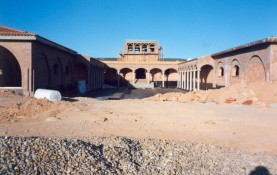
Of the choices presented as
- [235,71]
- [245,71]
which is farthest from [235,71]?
[245,71]

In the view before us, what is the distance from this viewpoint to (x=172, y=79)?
145ft

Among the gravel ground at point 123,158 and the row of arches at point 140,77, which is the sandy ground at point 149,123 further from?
the row of arches at point 140,77

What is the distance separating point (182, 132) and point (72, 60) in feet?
69.0

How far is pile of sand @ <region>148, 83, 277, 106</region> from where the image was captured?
55.5 ft

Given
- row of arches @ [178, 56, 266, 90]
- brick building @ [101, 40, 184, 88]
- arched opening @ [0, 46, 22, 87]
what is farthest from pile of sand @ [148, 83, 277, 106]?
brick building @ [101, 40, 184, 88]

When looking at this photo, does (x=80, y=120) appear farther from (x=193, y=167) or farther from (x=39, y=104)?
(x=193, y=167)

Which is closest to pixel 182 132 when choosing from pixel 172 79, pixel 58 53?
pixel 58 53

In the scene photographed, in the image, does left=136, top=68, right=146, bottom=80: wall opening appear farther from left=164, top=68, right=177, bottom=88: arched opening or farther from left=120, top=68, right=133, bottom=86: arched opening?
left=164, top=68, right=177, bottom=88: arched opening

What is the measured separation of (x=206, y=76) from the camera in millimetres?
33219

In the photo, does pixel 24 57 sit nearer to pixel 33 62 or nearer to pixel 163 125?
pixel 33 62

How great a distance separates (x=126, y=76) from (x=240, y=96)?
87.1ft

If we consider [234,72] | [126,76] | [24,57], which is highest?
[24,57]

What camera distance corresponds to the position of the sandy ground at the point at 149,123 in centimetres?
899

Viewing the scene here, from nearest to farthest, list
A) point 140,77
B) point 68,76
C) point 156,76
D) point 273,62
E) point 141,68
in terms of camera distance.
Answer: point 273,62 → point 68,76 → point 141,68 → point 156,76 → point 140,77
